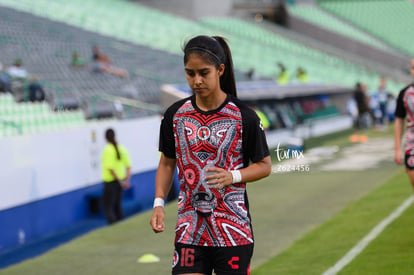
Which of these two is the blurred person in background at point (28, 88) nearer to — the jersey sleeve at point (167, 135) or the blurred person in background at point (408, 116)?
the blurred person in background at point (408, 116)

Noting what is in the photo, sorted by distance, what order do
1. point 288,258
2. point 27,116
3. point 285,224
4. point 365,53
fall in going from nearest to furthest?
point 288,258
point 285,224
point 27,116
point 365,53

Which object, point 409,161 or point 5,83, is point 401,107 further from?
point 5,83

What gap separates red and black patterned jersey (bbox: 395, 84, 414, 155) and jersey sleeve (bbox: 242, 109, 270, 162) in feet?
14.7

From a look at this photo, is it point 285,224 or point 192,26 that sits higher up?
point 192,26

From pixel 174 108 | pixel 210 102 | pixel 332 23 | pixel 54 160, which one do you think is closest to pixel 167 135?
pixel 174 108

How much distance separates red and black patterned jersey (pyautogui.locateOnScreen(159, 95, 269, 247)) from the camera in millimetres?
4637

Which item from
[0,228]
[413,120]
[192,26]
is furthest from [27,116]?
[192,26]

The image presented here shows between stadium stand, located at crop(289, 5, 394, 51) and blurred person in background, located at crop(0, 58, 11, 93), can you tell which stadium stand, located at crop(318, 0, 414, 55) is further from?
blurred person in background, located at crop(0, 58, 11, 93)

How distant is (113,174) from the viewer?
47.3ft

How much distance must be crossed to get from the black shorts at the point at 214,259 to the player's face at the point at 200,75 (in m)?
0.86

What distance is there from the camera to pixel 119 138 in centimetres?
1859

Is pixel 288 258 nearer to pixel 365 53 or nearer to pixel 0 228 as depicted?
pixel 0 228

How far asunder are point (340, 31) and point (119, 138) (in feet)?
151

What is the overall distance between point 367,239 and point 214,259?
22.5ft
